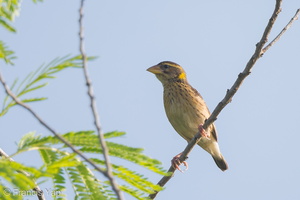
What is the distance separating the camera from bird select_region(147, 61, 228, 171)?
→ 7711 millimetres

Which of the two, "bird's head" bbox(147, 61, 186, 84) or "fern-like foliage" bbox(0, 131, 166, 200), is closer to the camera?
"fern-like foliage" bbox(0, 131, 166, 200)

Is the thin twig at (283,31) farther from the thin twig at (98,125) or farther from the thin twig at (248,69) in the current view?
the thin twig at (98,125)

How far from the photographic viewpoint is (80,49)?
2.05m

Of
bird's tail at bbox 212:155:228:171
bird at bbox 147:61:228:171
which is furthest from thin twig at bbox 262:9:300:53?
bird's tail at bbox 212:155:228:171

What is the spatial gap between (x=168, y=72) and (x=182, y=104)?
0.88 m

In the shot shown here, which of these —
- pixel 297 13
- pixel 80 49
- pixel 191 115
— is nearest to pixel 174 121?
pixel 191 115

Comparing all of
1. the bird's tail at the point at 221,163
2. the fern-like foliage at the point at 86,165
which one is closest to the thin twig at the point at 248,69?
the fern-like foliage at the point at 86,165

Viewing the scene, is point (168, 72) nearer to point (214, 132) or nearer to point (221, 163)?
point (214, 132)

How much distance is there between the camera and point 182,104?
7.75 metres

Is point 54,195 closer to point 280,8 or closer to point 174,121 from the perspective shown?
point 280,8

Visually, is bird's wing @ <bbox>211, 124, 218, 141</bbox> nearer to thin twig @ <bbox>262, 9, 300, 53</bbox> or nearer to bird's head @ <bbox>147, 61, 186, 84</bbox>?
bird's head @ <bbox>147, 61, 186, 84</bbox>

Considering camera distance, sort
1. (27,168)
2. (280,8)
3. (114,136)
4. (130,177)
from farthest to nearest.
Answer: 1. (280,8)
2. (130,177)
3. (114,136)
4. (27,168)

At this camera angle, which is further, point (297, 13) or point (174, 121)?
point (174, 121)

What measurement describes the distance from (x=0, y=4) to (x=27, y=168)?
39.0 inches
